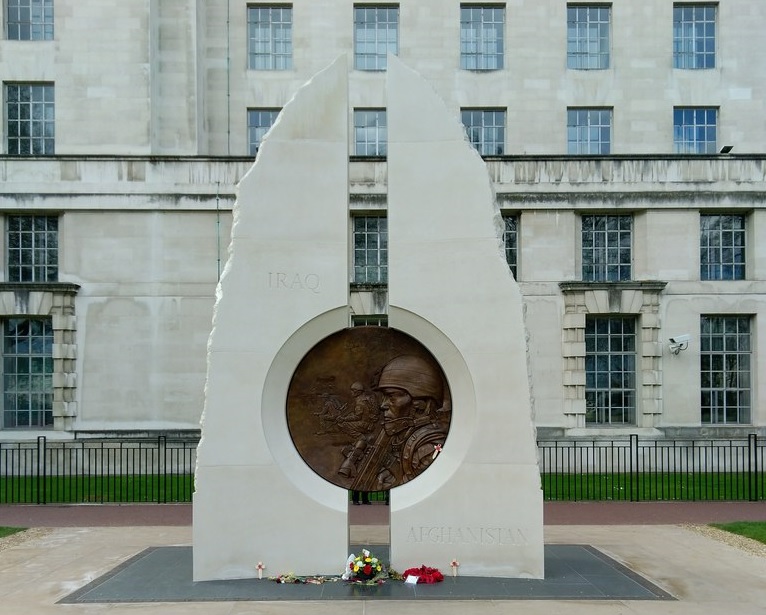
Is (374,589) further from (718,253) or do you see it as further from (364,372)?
(718,253)

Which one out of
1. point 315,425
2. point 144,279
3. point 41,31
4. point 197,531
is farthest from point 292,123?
point 41,31

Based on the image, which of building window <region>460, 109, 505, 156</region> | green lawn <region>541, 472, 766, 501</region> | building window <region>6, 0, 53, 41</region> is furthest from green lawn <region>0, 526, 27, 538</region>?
building window <region>460, 109, 505, 156</region>

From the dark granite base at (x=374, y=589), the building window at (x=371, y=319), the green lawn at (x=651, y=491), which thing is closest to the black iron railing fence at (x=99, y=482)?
the building window at (x=371, y=319)

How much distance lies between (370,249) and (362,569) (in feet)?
52.6

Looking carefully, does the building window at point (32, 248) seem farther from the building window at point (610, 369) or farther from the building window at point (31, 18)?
the building window at point (610, 369)

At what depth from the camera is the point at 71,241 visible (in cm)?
2389

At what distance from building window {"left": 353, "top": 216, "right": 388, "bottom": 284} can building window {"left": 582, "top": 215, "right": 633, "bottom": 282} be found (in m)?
6.70

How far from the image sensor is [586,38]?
2773 cm

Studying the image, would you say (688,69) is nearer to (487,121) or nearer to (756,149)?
(756,149)

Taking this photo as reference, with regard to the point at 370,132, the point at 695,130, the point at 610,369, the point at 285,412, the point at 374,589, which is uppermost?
the point at 695,130

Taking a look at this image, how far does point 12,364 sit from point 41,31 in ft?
37.9

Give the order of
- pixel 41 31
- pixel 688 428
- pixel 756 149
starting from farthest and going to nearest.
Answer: pixel 756 149, pixel 41 31, pixel 688 428

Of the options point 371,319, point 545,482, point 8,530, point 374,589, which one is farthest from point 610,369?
point 8,530

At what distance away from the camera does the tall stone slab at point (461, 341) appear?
10.0 metres
